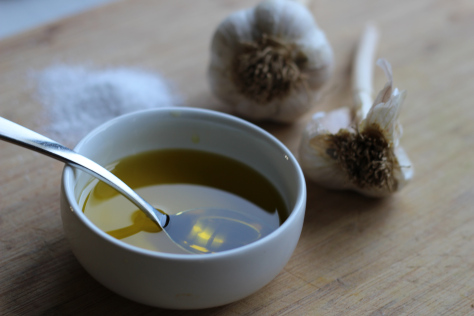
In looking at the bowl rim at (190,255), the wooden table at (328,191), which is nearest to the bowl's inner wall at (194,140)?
the bowl rim at (190,255)

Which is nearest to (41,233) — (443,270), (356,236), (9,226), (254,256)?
(9,226)

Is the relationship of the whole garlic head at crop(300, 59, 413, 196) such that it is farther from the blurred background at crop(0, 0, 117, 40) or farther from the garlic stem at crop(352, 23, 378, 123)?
the blurred background at crop(0, 0, 117, 40)

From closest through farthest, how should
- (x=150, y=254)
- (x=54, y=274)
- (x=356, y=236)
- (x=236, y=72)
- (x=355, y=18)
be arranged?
1. (x=150, y=254)
2. (x=54, y=274)
3. (x=356, y=236)
4. (x=236, y=72)
5. (x=355, y=18)

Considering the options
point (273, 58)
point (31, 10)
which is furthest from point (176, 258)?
point (31, 10)

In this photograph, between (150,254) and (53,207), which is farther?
(53,207)

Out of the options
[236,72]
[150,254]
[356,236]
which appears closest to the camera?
[150,254]

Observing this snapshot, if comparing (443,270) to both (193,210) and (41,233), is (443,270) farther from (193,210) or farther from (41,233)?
(41,233)

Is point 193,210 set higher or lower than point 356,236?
higher
